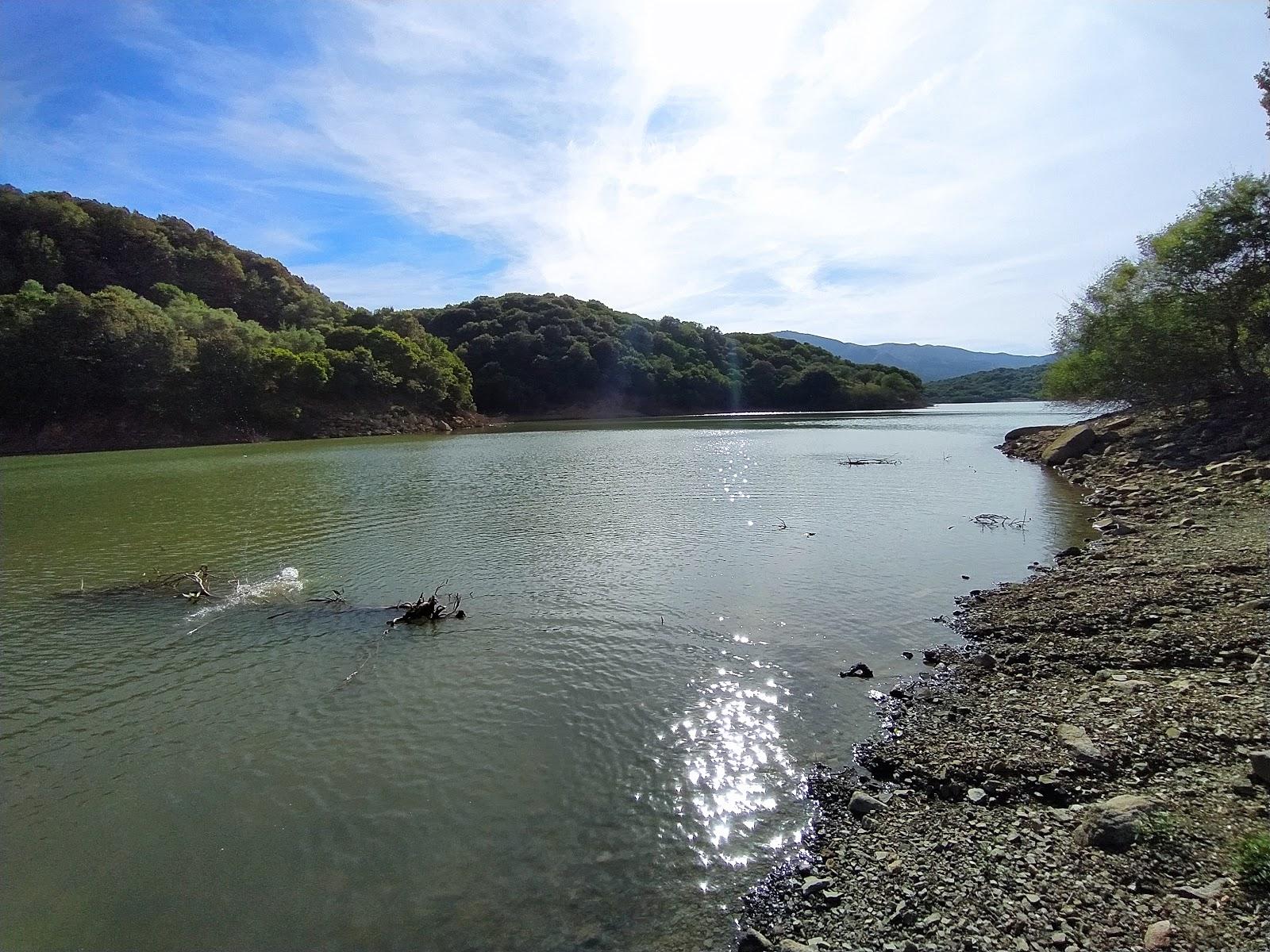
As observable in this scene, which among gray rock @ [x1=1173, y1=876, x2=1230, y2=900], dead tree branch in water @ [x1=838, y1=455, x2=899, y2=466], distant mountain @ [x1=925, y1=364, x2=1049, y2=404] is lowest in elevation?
gray rock @ [x1=1173, y1=876, x2=1230, y2=900]

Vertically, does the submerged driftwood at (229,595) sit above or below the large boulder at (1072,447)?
below

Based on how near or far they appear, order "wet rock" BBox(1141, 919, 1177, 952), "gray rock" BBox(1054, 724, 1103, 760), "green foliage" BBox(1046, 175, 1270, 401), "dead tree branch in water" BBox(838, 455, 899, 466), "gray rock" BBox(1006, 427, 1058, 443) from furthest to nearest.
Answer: "gray rock" BBox(1006, 427, 1058, 443), "dead tree branch in water" BBox(838, 455, 899, 466), "green foliage" BBox(1046, 175, 1270, 401), "gray rock" BBox(1054, 724, 1103, 760), "wet rock" BBox(1141, 919, 1177, 952)

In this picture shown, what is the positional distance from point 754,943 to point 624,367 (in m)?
118

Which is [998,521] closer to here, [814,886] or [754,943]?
[814,886]

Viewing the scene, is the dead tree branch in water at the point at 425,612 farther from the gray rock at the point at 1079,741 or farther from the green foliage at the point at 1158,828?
Answer: the green foliage at the point at 1158,828

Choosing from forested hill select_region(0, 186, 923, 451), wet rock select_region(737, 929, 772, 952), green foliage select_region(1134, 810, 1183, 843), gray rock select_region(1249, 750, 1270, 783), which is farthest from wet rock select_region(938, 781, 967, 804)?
forested hill select_region(0, 186, 923, 451)

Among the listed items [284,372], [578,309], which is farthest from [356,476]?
[578,309]

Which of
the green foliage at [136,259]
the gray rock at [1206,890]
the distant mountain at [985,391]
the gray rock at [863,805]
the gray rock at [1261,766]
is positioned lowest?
the gray rock at [863,805]

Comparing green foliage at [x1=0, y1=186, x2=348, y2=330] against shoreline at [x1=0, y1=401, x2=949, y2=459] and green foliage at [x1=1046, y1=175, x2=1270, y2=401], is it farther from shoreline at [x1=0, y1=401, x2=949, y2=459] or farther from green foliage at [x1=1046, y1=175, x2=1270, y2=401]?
green foliage at [x1=1046, y1=175, x2=1270, y2=401]

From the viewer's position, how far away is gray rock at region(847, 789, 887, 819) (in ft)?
19.5

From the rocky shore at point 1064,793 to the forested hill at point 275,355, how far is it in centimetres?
7330

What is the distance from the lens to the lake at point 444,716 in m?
5.25

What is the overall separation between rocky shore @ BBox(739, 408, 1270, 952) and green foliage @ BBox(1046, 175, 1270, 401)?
73.2 ft

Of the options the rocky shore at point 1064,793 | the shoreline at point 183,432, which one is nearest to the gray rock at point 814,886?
the rocky shore at point 1064,793
